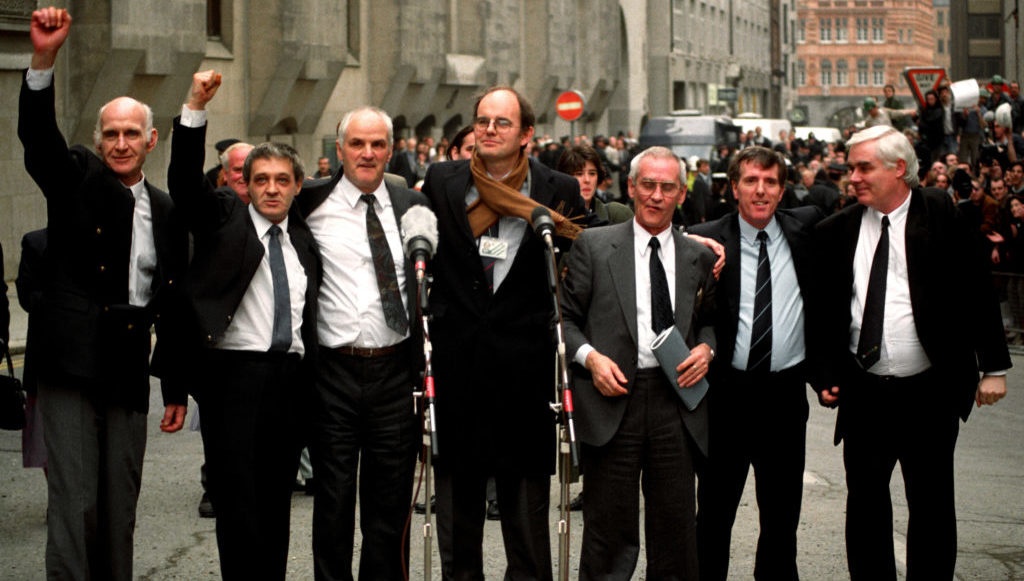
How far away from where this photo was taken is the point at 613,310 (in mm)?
5988

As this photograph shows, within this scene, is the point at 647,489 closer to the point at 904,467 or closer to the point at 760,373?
the point at 760,373

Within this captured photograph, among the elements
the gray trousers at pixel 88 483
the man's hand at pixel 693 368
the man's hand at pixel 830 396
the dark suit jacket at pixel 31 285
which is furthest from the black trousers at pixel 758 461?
the dark suit jacket at pixel 31 285

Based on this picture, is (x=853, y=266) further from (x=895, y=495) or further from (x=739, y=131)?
(x=739, y=131)

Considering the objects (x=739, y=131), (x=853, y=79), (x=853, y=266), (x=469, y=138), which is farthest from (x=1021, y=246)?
(x=853, y=79)

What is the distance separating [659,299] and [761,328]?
0.58m

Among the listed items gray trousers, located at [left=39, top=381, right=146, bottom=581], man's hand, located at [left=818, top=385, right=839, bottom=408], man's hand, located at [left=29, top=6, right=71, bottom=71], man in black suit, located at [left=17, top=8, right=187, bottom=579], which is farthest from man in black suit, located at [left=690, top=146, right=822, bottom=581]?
man's hand, located at [left=29, top=6, right=71, bottom=71]

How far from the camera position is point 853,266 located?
20.9ft

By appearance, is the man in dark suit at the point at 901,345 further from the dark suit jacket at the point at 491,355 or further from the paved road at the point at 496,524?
the dark suit jacket at the point at 491,355

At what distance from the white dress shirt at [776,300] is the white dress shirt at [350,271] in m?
1.43

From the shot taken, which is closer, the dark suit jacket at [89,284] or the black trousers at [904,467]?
the dark suit jacket at [89,284]

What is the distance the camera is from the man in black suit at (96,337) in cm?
586

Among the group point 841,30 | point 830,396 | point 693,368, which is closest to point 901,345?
point 830,396

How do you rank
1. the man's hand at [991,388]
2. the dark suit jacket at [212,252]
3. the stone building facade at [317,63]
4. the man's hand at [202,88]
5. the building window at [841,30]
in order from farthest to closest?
the building window at [841,30] < the stone building facade at [317,63] < the man's hand at [991,388] < the dark suit jacket at [212,252] < the man's hand at [202,88]

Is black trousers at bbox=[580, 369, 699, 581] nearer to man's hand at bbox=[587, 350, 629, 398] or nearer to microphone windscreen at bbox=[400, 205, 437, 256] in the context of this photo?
man's hand at bbox=[587, 350, 629, 398]
